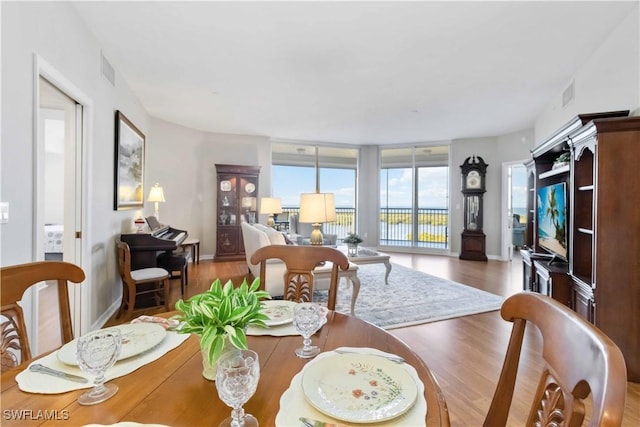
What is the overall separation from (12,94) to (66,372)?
1.63 meters

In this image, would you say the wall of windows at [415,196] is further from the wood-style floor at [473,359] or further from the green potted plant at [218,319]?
the green potted plant at [218,319]

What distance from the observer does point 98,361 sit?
2.62ft

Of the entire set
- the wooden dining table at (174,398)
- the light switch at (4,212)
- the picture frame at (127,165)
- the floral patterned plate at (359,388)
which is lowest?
the wooden dining table at (174,398)

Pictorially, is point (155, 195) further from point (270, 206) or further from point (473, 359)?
point (473, 359)

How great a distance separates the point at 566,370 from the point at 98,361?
1106mm

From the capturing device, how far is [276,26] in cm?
256

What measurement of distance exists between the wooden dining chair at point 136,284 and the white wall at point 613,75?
4.51 meters

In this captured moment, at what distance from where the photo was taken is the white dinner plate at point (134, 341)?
0.94m

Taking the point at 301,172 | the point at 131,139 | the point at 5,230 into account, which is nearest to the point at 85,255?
the point at 5,230

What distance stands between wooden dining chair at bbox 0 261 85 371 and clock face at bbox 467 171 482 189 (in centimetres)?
702

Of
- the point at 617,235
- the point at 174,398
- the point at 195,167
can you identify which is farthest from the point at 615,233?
the point at 195,167

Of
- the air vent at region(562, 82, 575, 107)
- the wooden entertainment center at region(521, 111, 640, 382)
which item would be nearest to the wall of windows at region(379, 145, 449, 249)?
the air vent at region(562, 82, 575, 107)

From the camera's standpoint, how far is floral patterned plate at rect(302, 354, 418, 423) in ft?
2.30

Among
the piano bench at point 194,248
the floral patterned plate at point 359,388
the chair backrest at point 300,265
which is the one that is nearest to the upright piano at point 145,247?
the piano bench at point 194,248
